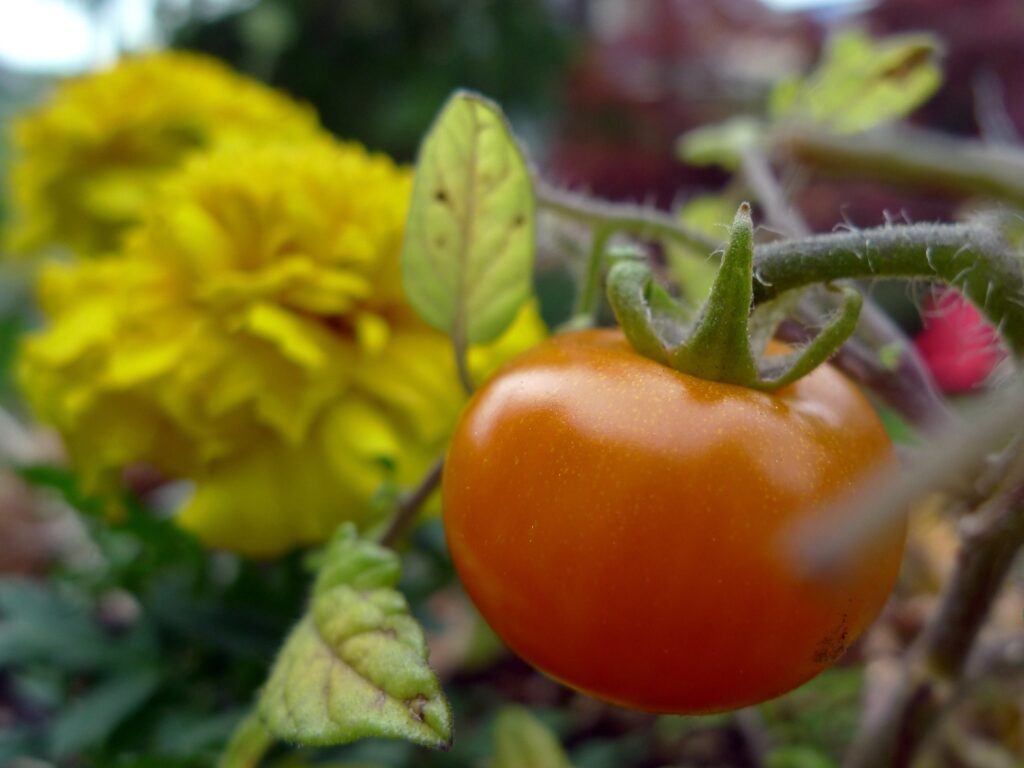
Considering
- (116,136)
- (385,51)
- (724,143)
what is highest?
(724,143)

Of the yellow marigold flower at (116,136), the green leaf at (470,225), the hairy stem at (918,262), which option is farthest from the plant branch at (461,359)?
the yellow marigold flower at (116,136)

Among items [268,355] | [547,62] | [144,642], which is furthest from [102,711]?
[547,62]

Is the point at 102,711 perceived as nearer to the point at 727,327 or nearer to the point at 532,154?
the point at 727,327

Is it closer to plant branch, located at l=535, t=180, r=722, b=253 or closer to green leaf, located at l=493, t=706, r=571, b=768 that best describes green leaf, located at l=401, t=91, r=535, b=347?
plant branch, located at l=535, t=180, r=722, b=253

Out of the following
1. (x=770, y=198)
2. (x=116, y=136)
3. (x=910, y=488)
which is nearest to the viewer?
(x=910, y=488)

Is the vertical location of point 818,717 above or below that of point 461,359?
below

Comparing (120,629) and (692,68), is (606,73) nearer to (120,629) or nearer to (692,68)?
(692,68)

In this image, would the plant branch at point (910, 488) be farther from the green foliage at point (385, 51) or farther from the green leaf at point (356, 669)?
the green foliage at point (385, 51)
